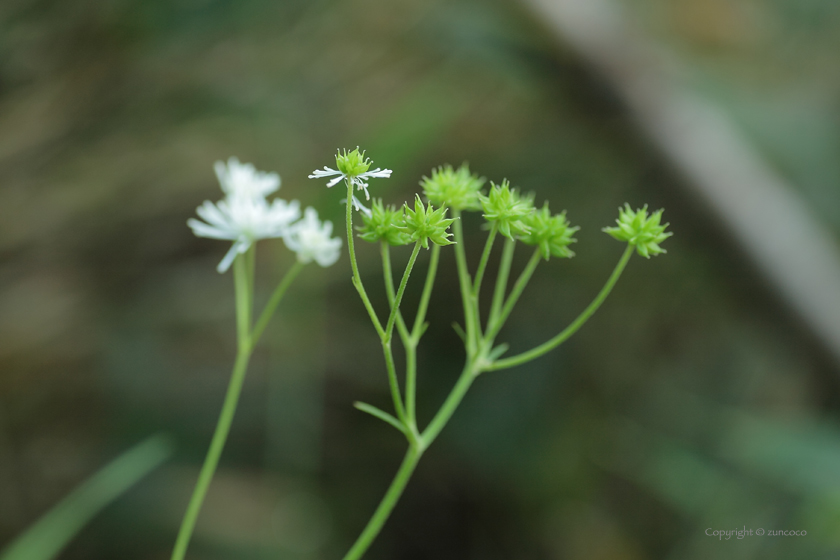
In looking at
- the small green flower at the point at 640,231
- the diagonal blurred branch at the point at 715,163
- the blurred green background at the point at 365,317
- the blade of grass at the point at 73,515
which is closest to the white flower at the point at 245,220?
the small green flower at the point at 640,231

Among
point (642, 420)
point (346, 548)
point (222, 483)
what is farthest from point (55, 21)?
point (642, 420)

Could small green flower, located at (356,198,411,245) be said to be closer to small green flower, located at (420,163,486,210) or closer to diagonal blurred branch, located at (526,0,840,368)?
small green flower, located at (420,163,486,210)

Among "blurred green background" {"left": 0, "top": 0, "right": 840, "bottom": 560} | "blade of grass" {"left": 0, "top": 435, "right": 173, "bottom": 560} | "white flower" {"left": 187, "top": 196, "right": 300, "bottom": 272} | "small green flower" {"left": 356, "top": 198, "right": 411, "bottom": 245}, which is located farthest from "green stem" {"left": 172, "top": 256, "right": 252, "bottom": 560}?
"blurred green background" {"left": 0, "top": 0, "right": 840, "bottom": 560}

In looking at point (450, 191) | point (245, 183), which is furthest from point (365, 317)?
point (450, 191)

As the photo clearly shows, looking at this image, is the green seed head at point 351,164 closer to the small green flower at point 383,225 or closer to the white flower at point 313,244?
Result: the small green flower at point 383,225

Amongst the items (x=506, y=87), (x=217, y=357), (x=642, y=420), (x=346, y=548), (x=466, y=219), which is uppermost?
(x=506, y=87)

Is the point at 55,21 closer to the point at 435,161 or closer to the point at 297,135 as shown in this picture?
the point at 297,135

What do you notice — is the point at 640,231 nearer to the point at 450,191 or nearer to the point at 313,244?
the point at 450,191
